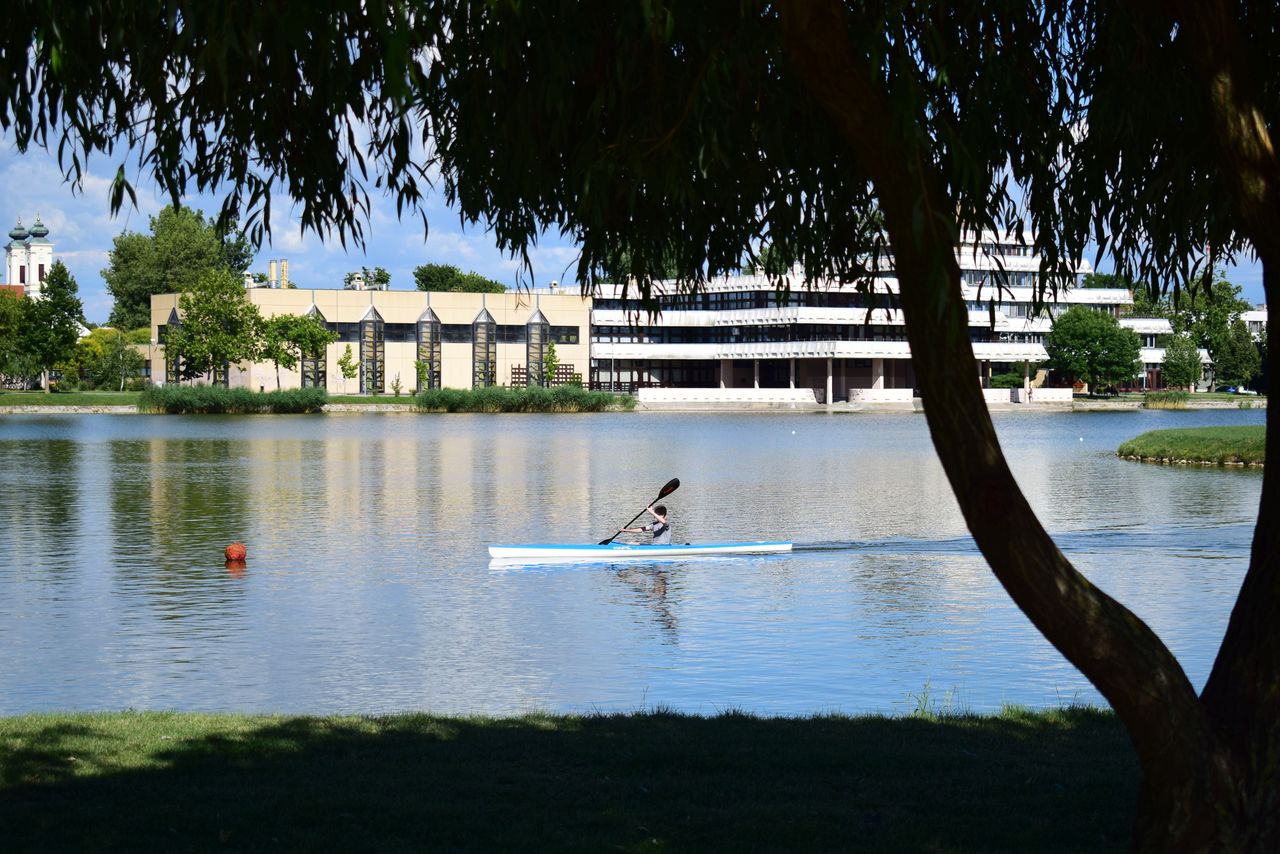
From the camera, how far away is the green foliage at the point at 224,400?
9919 centimetres

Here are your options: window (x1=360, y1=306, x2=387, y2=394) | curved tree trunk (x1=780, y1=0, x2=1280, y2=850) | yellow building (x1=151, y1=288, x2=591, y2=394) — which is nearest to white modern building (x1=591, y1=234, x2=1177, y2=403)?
yellow building (x1=151, y1=288, x2=591, y2=394)

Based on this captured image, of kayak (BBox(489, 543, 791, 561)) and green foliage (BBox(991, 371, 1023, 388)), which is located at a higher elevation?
green foliage (BBox(991, 371, 1023, 388))

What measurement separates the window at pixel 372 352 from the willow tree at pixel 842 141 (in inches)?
4609

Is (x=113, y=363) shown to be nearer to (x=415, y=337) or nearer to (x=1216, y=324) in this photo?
(x=415, y=337)

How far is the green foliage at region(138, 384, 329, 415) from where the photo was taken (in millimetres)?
99188

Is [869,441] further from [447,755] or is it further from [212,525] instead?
[447,755]

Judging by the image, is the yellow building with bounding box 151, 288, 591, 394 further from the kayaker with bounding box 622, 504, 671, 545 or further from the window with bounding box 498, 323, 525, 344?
the kayaker with bounding box 622, 504, 671, 545

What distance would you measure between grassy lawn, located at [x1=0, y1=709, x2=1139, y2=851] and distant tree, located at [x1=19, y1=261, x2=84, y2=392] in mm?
101680

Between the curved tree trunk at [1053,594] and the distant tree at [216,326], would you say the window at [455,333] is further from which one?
the curved tree trunk at [1053,594]

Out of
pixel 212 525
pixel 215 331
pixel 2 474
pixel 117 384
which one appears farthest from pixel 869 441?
pixel 117 384

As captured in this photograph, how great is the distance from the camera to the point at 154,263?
157m

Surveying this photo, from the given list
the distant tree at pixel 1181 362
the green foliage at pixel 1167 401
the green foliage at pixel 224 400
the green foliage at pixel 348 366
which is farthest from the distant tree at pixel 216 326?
the distant tree at pixel 1181 362

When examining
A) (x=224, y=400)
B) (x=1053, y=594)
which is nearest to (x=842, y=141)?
(x=1053, y=594)

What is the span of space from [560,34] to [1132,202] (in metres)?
4.14
